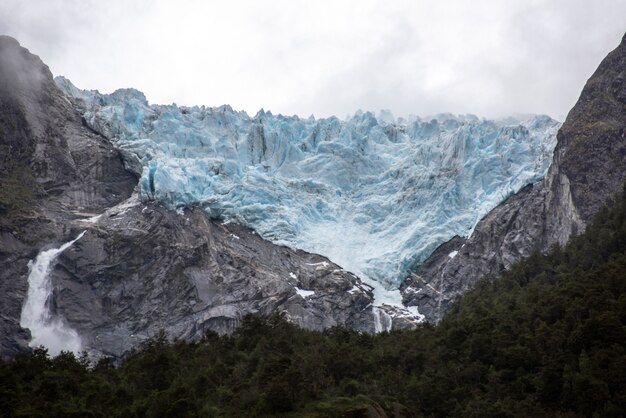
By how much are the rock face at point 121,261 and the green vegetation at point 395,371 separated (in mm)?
27615

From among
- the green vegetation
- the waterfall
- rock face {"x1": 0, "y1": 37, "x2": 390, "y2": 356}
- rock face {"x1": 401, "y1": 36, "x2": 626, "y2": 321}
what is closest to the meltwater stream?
rock face {"x1": 0, "y1": 37, "x2": 390, "y2": 356}

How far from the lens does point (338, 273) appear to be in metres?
82.4

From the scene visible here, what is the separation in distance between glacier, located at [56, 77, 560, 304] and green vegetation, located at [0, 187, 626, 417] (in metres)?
35.4

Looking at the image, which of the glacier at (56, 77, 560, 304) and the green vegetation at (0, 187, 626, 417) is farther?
the glacier at (56, 77, 560, 304)

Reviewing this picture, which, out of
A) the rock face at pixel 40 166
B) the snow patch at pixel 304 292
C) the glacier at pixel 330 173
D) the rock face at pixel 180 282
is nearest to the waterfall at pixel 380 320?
the rock face at pixel 180 282

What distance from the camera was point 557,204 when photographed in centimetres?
7619

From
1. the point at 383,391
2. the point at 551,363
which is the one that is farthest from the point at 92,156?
the point at 551,363

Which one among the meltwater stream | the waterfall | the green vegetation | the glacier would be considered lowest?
the green vegetation

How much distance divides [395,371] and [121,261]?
45.2m

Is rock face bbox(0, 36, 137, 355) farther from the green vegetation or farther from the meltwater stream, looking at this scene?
the green vegetation

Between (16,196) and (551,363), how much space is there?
62689 mm

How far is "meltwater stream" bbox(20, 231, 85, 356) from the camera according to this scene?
71.6 metres

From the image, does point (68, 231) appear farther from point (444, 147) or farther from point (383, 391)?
point (383, 391)

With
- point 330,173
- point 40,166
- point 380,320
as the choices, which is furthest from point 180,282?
point 330,173
